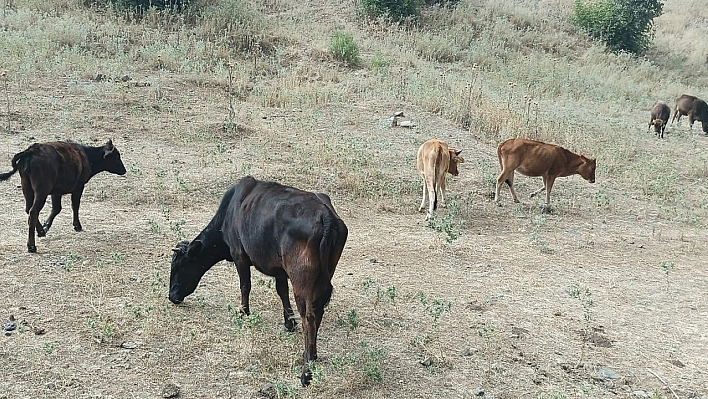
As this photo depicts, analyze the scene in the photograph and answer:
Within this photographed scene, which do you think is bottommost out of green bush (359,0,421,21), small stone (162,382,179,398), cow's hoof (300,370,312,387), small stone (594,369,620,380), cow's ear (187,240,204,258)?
small stone (162,382,179,398)

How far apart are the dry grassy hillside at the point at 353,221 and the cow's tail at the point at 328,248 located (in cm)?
64

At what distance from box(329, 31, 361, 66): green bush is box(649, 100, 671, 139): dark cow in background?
27.1 ft

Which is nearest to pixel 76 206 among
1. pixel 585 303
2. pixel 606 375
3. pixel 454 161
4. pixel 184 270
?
pixel 184 270

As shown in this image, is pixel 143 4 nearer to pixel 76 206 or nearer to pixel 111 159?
pixel 111 159

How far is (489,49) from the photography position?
24.0 metres

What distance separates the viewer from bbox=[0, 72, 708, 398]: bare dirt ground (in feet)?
A: 18.8

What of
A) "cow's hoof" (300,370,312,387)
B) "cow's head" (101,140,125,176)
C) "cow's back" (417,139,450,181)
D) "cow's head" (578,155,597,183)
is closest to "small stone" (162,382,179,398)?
"cow's hoof" (300,370,312,387)

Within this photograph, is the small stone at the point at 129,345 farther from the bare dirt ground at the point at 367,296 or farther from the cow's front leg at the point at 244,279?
the cow's front leg at the point at 244,279

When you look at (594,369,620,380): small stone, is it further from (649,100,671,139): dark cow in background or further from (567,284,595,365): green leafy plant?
(649,100,671,139): dark cow in background

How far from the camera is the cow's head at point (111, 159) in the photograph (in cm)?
970

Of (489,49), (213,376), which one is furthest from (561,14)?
(213,376)

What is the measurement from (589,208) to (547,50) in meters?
15.9

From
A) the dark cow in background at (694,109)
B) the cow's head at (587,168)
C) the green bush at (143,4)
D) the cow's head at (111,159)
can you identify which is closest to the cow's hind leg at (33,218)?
the cow's head at (111,159)

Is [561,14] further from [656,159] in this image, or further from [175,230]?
[175,230]
